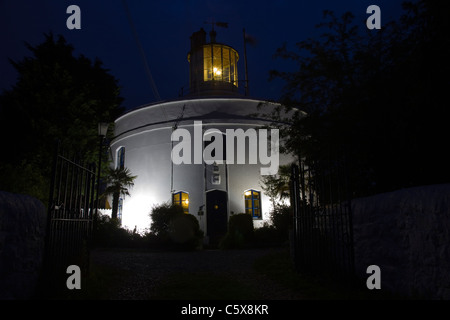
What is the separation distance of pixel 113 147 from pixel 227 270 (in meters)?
15.4

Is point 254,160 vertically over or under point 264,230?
over

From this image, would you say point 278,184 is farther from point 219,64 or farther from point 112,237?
point 219,64

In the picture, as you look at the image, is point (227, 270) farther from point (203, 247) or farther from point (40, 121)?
point (40, 121)

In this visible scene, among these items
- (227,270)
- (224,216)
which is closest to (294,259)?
(227,270)

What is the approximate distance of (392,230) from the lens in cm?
443

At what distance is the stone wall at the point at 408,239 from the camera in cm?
348

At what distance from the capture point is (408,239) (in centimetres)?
407

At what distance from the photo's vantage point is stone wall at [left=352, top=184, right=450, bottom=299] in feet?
11.4

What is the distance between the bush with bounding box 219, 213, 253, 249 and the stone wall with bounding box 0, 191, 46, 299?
9378 mm

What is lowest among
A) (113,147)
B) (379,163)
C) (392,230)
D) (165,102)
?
(392,230)

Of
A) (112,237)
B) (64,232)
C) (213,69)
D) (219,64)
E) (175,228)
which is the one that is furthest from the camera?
(219,64)

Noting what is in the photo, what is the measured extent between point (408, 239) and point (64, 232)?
17.1ft

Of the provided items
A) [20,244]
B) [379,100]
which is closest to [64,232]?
[20,244]
